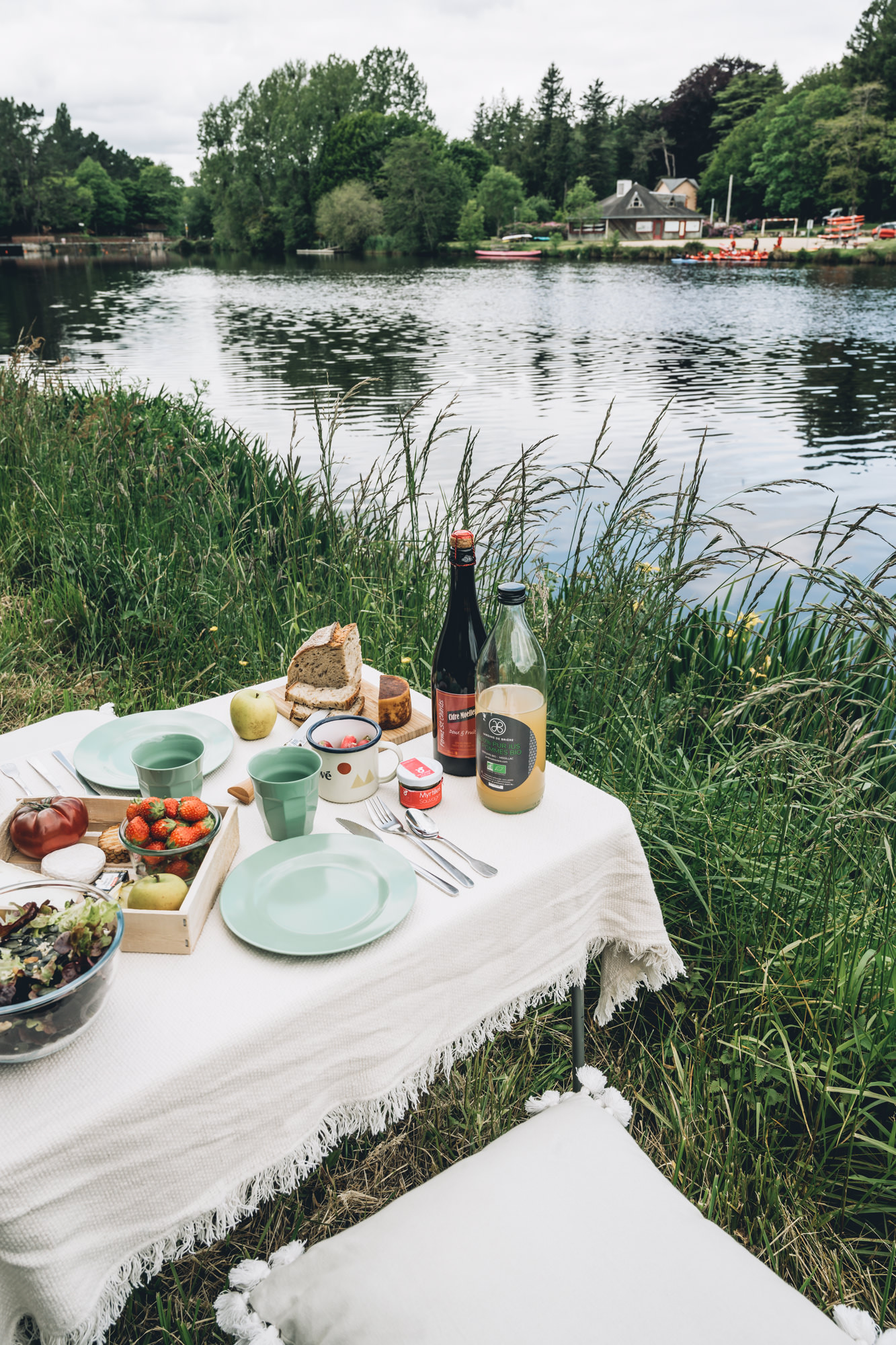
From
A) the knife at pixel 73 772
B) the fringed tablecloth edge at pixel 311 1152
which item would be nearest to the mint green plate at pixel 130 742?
the knife at pixel 73 772

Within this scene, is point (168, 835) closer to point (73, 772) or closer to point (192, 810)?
point (192, 810)

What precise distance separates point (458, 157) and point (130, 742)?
239 feet

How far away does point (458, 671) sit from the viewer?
153 cm

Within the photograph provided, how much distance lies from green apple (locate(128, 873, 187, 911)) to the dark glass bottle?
0.55m

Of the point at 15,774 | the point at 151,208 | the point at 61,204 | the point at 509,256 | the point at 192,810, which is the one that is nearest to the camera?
the point at 192,810

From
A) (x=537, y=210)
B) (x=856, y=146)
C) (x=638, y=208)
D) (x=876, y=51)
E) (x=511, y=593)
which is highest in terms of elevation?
(x=876, y=51)

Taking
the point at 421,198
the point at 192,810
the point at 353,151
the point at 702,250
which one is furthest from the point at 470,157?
the point at 192,810

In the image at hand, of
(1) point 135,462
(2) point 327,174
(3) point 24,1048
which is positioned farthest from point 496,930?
(2) point 327,174

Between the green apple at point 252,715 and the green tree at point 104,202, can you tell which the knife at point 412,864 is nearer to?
the green apple at point 252,715

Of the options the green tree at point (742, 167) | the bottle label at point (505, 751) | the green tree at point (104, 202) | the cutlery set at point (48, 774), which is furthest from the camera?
the green tree at point (104, 202)

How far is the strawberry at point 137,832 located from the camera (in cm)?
109

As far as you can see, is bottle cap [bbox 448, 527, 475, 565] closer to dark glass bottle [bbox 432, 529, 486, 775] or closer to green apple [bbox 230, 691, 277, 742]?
dark glass bottle [bbox 432, 529, 486, 775]

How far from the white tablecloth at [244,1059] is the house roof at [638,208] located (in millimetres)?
68088

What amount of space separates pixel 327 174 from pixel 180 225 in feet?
98.9
